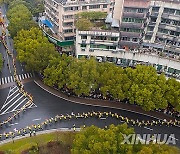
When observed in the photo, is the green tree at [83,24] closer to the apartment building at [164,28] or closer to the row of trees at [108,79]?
the row of trees at [108,79]

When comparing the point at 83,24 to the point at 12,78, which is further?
the point at 12,78

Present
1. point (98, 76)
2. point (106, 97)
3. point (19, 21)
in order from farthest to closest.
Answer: point (19, 21) → point (106, 97) → point (98, 76)

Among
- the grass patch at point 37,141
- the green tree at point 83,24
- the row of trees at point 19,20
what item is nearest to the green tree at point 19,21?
the row of trees at point 19,20

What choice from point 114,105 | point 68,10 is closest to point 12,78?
point 68,10

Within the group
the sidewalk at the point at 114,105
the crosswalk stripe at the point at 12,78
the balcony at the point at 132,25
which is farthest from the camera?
the crosswalk stripe at the point at 12,78

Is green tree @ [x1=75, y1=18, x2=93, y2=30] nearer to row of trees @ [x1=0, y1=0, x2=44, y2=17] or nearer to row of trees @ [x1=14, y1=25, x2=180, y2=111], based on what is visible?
row of trees @ [x1=14, y1=25, x2=180, y2=111]

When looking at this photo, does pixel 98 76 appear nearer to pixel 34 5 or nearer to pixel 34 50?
pixel 34 50
